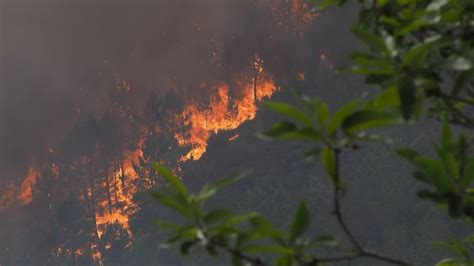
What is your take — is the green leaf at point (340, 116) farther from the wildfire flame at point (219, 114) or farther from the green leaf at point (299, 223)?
the wildfire flame at point (219, 114)

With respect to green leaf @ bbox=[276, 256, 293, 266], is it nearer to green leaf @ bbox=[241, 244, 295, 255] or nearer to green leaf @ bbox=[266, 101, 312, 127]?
green leaf @ bbox=[241, 244, 295, 255]

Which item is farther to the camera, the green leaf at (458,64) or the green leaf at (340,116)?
the green leaf at (458,64)

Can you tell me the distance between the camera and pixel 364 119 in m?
1.86

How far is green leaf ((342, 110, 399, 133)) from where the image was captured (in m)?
1.86

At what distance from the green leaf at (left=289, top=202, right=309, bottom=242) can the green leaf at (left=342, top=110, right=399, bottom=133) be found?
0.76 feet

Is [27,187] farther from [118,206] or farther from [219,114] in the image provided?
[219,114]

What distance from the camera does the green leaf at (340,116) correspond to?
6.06 feet

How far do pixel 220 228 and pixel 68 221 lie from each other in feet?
247

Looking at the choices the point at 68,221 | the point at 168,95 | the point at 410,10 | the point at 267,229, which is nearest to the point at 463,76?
the point at 410,10

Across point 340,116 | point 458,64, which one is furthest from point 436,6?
point 340,116

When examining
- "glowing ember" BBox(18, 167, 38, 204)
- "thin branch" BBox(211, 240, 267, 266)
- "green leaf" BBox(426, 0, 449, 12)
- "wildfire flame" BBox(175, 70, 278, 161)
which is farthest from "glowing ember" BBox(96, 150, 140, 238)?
"thin branch" BBox(211, 240, 267, 266)

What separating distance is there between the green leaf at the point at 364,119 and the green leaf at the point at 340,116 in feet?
0.04

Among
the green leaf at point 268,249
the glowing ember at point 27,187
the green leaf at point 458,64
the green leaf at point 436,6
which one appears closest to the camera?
the green leaf at point 268,249

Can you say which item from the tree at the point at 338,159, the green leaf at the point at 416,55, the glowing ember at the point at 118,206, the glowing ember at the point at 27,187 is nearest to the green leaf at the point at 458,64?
the tree at the point at 338,159
